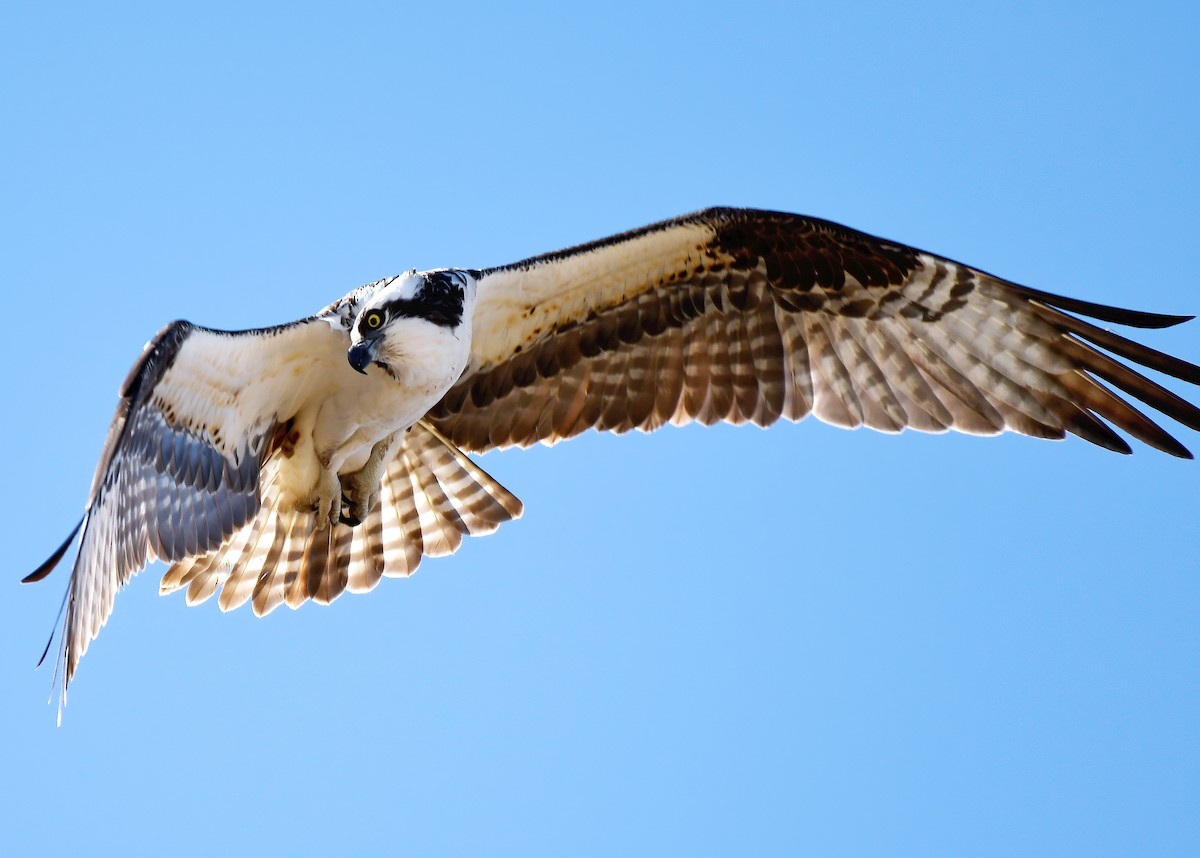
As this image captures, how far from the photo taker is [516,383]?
8.52 metres

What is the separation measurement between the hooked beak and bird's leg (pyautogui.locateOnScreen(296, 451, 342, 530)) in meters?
1.08

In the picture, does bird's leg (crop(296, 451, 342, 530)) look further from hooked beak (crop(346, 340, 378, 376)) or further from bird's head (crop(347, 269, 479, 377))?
hooked beak (crop(346, 340, 378, 376))

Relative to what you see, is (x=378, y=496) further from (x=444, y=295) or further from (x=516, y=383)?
(x=444, y=295)

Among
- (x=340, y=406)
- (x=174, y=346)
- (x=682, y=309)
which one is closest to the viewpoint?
(x=174, y=346)

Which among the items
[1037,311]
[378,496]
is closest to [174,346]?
[378,496]

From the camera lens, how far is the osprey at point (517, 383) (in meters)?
7.32

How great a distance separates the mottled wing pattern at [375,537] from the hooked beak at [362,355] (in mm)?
1463

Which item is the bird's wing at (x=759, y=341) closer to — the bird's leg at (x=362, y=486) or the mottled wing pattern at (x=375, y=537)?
the mottled wing pattern at (x=375, y=537)

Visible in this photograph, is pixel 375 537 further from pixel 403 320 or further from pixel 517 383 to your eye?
pixel 403 320

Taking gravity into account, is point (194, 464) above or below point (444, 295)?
below

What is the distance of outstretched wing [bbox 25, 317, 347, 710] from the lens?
7.14 m

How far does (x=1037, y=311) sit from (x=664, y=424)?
6.59 feet

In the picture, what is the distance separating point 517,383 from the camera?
27.9 ft

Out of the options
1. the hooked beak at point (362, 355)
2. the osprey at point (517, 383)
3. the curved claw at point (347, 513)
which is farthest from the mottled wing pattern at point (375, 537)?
the hooked beak at point (362, 355)
